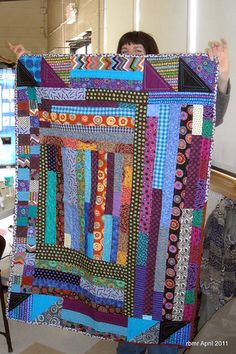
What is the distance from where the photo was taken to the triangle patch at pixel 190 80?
1.36 metres

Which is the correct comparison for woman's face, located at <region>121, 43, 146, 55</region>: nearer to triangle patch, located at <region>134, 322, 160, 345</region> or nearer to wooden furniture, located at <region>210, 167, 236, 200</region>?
wooden furniture, located at <region>210, 167, 236, 200</region>

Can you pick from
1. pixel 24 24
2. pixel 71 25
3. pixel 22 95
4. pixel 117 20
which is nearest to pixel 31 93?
pixel 22 95

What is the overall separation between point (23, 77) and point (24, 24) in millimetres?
7977

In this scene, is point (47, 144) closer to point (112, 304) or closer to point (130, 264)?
point (130, 264)

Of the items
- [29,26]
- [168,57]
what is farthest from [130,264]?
[29,26]

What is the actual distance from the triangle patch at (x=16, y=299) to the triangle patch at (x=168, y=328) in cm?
58

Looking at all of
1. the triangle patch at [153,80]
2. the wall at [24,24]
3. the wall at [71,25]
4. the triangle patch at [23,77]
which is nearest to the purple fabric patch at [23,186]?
the triangle patch at [23,77]

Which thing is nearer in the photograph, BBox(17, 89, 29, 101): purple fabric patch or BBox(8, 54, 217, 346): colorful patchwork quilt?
BBox(8, 54, 217, 346): colorful patchwork quilt

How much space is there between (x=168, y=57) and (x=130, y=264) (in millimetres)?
767

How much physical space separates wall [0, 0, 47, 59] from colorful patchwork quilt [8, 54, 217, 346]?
7719 millimetres

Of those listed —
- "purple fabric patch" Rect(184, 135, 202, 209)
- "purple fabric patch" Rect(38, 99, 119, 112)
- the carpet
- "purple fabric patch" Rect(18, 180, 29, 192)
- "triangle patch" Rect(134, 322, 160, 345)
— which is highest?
"purple fabric patch" Rect(38, 99, 119, 112)

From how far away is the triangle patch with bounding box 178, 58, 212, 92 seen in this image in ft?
4.46

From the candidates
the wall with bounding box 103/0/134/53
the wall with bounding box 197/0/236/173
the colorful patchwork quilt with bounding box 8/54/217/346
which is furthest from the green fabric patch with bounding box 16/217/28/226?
the wall with bounding box 103/0/134/53

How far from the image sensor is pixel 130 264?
1549 mm
